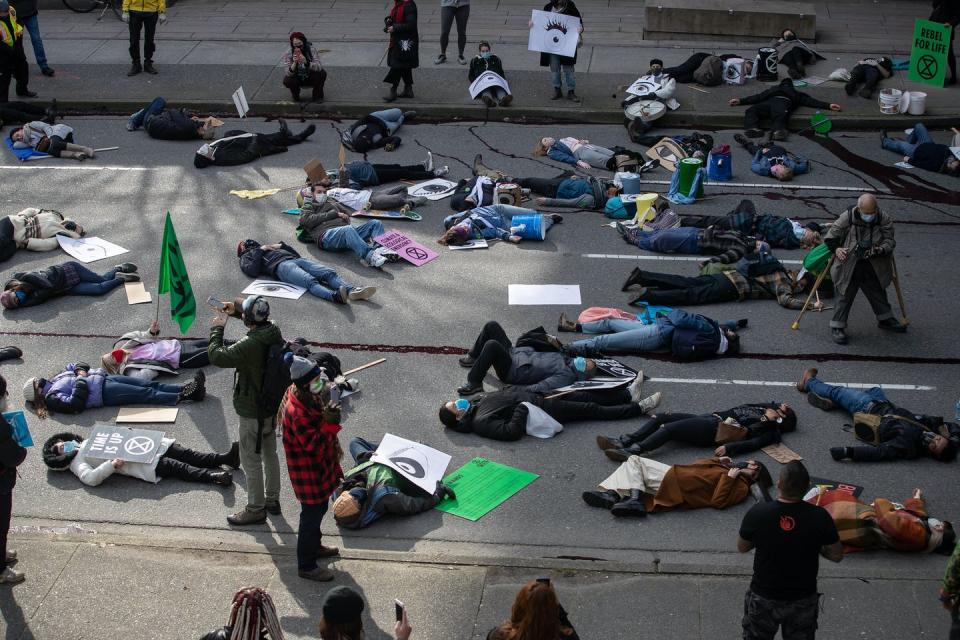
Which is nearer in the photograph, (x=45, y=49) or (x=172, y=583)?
(x=172, y=583)

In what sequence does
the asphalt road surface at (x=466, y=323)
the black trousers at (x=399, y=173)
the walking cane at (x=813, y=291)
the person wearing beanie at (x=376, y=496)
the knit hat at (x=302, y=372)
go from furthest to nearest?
the black trousers at (x=399, y=173), the walking cane at (x=813, y=291), the asphalt road surface at (x=466, y=323), the person wearing beanie at (x=376, y=496), the knit hat at (x=302, y=372)

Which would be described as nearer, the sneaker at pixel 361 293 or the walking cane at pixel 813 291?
the walking cane at pixel 813 291

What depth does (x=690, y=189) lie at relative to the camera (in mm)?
14914

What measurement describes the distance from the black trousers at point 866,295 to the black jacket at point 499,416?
12.1ft

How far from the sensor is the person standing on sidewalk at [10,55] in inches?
711

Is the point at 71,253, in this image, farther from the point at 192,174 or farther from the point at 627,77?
the point at 627,77

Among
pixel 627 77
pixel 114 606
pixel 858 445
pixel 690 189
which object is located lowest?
pixel 114 606

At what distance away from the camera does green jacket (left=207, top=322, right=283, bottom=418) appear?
8.00 m

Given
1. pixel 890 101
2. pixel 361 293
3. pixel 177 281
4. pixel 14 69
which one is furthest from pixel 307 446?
pixel 14 69

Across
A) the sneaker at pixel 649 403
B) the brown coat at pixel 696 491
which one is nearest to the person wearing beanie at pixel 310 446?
the brown coat at pixel 696 491

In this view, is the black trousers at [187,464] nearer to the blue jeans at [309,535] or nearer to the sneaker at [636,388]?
the blue jeans at [309,535]

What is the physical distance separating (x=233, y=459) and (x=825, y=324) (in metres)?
6.64

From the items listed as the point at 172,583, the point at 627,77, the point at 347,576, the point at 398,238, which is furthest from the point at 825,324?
the point at 627,77

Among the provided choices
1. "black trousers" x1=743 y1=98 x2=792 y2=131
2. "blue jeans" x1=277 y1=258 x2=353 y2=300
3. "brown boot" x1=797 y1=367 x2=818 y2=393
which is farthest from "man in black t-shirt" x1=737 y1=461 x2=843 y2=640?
"black trousers" x1=743 y1=98 x2=792 y2=131
